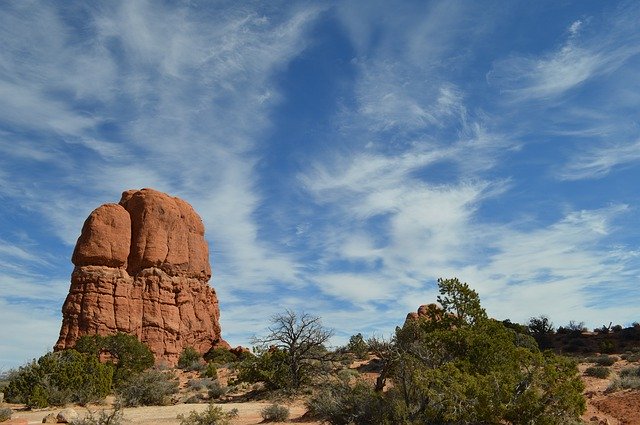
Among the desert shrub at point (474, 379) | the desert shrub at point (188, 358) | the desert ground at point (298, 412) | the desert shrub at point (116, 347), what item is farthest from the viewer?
the desert shrub at point (188, 358)

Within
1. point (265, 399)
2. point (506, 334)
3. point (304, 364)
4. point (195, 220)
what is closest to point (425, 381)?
point (506, 334)

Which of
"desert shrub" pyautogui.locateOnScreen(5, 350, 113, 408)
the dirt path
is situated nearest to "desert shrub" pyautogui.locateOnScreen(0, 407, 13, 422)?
the dirt path

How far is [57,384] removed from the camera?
71.2 ft

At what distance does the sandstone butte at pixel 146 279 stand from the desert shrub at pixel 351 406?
43.8m

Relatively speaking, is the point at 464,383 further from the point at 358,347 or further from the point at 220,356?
the point at 220,356

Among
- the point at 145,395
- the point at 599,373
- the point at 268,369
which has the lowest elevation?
the point at 599,373

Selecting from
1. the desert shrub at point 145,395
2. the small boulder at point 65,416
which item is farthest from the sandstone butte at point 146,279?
the small boulder at point 65,416

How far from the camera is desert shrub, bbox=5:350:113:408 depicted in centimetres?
2092

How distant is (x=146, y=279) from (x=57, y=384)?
1498 inches

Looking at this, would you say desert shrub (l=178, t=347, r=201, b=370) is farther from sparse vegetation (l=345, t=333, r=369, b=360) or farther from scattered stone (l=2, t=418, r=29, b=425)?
scattered stone (l=2, t=418, r=29, b=425)

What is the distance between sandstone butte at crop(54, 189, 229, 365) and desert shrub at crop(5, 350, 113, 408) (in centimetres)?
2997

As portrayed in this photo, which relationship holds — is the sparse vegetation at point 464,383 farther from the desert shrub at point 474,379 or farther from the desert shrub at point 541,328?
the desert shrub at point 541,328

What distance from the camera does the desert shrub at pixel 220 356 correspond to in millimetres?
50594

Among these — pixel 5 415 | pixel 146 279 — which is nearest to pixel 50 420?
pixel 5 415
